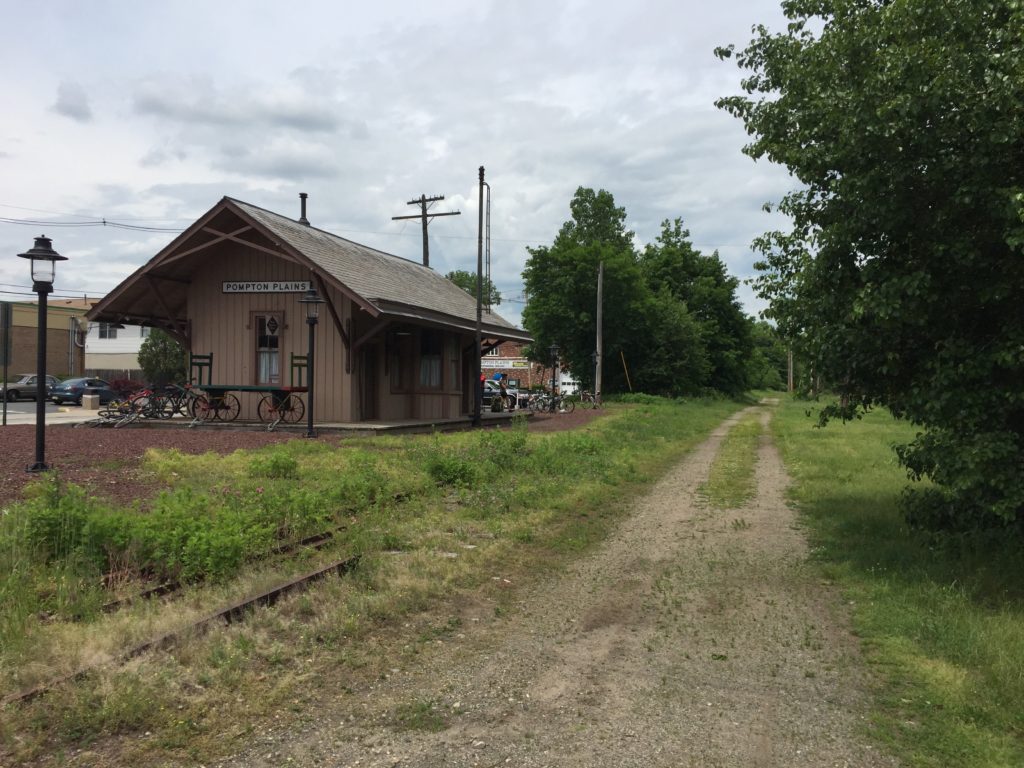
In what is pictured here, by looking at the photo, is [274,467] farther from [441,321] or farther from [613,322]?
[613,322]

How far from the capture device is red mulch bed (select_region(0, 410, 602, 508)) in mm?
9203

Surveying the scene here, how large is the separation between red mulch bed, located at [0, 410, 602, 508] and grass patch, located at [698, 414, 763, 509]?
7.38 m

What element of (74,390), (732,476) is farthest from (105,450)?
(74,390)

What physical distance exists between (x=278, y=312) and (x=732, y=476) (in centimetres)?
1171

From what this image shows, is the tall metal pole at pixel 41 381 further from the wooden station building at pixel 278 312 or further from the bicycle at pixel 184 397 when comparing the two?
the bicycle at pixel 184 397

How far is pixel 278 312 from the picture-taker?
62.8 ft

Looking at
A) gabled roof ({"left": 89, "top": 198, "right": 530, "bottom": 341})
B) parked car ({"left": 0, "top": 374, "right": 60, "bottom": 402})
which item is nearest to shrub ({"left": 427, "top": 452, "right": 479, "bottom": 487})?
gabled roof ({"left": 89, "top": 198, "right": 530, "bottom": 341})

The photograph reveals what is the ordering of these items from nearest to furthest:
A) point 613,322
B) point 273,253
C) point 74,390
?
point 273,253, point 74,390, point 613,322

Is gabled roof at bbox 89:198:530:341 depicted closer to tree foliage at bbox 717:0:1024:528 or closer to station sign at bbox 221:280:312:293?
station sign at bbox 221:280:312:293

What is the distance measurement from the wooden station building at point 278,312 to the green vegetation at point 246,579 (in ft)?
24.6

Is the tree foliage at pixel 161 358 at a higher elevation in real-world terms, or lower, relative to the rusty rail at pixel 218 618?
higher

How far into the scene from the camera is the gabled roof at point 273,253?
17.5 metres

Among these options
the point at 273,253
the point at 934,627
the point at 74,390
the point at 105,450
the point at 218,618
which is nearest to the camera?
the point at 218,618

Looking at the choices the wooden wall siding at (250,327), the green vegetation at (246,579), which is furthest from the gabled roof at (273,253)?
the green vegetation at (246,579)
